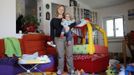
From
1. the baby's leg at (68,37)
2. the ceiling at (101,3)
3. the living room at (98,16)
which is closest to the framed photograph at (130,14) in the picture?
the living room at (98,16)

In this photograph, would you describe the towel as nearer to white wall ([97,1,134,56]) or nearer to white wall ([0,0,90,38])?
white wall ([0,0,90,38])

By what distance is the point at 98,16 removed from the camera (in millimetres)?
6766

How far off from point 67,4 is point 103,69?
2.73m

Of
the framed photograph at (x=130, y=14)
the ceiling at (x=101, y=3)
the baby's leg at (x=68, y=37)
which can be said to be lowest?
the baby's leg at (x=68, y=37)

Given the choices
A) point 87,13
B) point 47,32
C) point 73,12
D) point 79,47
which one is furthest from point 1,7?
point 87,13

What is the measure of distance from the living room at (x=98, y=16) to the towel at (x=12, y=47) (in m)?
0.62

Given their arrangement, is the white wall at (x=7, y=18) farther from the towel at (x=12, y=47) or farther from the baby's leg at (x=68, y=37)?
the baby's leg at (x=68, y=37)

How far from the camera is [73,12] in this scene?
19.5ft

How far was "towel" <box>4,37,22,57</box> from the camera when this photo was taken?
363 centimetres

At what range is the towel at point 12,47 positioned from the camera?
3.63 meters

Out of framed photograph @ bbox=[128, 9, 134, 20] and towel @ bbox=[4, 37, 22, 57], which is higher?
framed photograph @ bbox=[128, 9, 134, 20]

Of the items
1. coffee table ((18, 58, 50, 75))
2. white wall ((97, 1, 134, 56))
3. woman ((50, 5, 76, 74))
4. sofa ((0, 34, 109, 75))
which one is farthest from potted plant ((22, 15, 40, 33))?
white wall ((97, 1, 134, 56))

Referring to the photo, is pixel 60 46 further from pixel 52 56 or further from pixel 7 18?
pixel 7 18

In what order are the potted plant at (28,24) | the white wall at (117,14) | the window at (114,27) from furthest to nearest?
the window at (114,27)
the white wall at (117,14)
the potted plant at (28,24)
